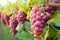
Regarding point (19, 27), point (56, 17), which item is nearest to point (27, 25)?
point (19, 27)

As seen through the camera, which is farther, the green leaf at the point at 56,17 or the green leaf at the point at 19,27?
the green leaf at the point at 19,27

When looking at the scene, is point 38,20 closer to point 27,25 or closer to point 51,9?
point 51,9

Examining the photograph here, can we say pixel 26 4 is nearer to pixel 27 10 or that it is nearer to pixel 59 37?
pixel 27 10

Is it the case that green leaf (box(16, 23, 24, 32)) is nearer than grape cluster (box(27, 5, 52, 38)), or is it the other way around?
grape cluster (box(27, 5, 52, 38))

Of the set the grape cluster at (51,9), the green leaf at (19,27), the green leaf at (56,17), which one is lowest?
the green leaf at (19,27)

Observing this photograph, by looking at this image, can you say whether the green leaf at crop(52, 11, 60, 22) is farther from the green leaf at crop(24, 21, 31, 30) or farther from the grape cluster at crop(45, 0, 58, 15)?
the green leaf at crop(24, 21, 31, 30)

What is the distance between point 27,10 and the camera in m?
1.00

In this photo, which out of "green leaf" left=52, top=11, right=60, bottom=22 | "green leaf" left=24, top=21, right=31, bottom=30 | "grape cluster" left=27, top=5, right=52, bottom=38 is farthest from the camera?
"green leaf" left=24, top=21, right=31, bottom=30

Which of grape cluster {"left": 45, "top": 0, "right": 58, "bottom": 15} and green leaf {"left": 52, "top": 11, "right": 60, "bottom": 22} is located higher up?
grape cluster {"left": 45, "top": 0, "right": 58, "bottom": 15}

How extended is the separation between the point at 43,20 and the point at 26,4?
187 mm

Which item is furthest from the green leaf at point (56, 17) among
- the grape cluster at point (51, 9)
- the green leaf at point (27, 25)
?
the green leaf at point (27, 25)

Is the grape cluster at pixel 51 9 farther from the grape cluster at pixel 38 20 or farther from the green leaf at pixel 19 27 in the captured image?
the green leaf at pixel 19 27

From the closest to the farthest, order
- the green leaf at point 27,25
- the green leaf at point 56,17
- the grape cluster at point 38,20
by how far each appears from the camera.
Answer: the grape cluster at point 38,20 → the green leaf at point 56,17 → the green leaf at point 27,25

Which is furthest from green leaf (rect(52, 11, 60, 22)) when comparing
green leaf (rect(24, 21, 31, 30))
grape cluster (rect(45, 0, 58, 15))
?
green leaf (rect(24, 21, 31, 30))
